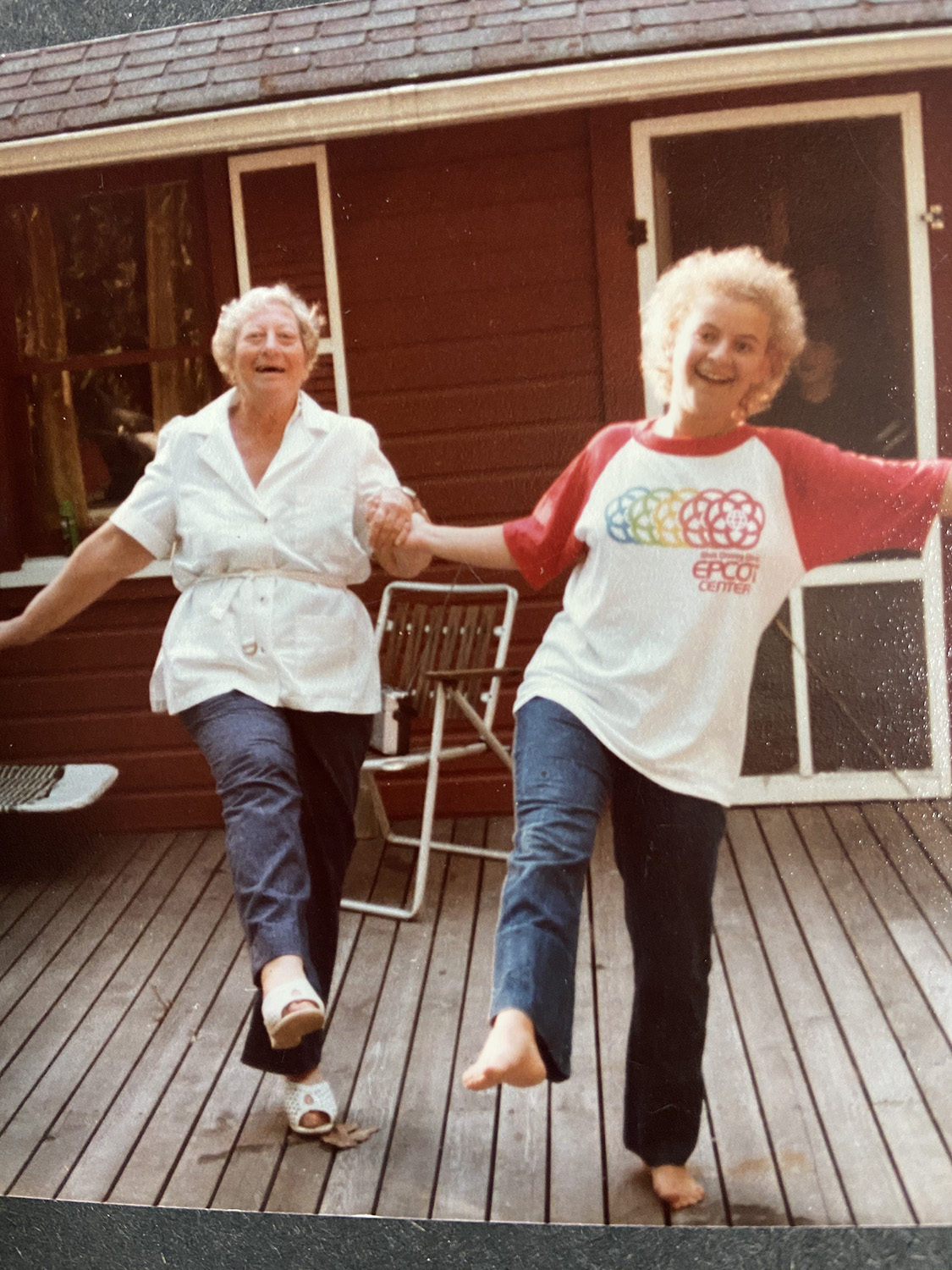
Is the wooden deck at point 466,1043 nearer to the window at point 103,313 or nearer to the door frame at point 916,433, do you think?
the door frame at point 916,433

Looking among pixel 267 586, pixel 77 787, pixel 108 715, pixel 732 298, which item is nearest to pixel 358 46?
pixel 732 298

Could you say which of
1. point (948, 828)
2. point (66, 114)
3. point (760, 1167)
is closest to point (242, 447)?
point (66, 114)

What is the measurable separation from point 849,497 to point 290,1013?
1.06m

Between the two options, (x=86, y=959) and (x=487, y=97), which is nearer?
(x=487, y=97)

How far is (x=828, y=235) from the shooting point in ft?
5.59

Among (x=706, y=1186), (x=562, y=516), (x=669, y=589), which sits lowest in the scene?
(x=706, y=1186)

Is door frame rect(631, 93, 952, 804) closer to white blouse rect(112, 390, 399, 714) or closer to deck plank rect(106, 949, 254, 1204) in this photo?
white blouse rect(112, 390, 399, 714)

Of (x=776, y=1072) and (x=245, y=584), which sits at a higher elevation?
(x=245, y=584)

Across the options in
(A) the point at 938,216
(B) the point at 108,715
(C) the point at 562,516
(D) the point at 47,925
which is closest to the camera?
(A) the point at 938,216

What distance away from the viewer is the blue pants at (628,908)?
165 cm

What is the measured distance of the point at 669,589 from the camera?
1712 millimetres

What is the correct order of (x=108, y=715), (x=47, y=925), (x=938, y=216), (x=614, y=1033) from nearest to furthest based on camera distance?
(x=938, y=216) < (x=614, y=1033) < (x=108, y=715) < (x=47, y=925)

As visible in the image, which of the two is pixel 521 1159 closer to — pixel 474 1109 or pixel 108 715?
pixel 474 1109

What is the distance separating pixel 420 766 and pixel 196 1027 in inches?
22.7
